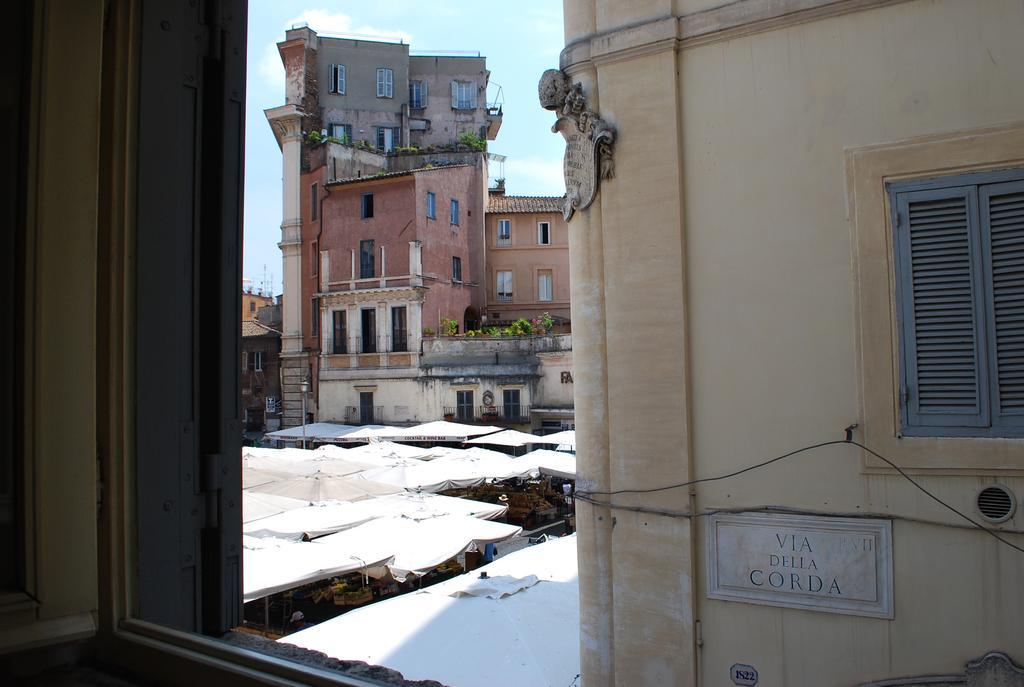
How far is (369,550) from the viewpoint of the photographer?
11086mm

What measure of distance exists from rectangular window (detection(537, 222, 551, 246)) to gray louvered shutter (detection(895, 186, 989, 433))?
35.3 m

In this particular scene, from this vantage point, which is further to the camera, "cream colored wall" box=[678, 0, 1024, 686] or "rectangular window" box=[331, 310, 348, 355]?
"rectangular window" box=[331, 310, 348, 355]

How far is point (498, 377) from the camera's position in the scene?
30.5 m

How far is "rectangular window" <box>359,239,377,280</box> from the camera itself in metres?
34.6

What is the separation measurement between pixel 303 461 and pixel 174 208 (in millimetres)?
17219

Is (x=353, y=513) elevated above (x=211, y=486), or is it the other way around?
(x=211, y=486)

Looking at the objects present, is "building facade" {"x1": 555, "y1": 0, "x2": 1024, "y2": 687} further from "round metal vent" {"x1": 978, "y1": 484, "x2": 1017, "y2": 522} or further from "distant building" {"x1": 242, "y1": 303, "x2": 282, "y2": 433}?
"distant building" {"x1": 242, "y1": 303, "x2": 282, "y2": 433}

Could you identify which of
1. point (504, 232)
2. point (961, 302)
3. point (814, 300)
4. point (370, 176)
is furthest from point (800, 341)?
point (504, 232)

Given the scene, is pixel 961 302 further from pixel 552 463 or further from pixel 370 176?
pixel 370 176

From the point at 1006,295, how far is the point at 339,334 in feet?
102

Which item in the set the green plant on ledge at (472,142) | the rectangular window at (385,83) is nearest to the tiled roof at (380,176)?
the green plant on ledge at (472,142)

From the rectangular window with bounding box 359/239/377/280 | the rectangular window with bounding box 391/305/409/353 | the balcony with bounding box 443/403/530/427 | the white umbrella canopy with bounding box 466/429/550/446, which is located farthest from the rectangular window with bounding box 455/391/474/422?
the rectangular window with bounding box 359/239/377/280

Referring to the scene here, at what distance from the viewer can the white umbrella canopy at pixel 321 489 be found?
49.0 ft

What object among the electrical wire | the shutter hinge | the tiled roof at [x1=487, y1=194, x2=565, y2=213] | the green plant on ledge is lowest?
the electrical wire
